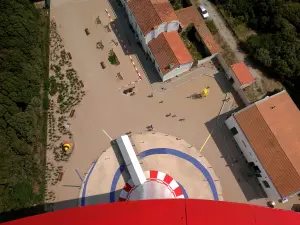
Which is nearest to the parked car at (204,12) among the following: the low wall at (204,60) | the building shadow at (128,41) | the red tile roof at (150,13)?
the red tile roof at (150,13)

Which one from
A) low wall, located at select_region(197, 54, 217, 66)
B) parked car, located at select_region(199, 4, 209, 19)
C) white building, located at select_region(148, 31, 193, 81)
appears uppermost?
parked car, located at select_region(199, 4, 209, 19)

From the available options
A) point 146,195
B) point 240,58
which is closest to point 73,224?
point 146,195

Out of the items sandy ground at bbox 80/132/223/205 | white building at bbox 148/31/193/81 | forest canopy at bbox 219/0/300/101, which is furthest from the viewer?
forest canopy at bbox 219/0/300/101

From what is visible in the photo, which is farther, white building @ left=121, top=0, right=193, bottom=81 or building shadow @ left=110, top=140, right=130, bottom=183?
white building @ left=121, top=0, right=193, bottom=81

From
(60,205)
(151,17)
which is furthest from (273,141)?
(60,205)

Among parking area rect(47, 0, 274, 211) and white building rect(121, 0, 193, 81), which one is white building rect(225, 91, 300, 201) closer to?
parking area rect(47, 0, 274, 211)

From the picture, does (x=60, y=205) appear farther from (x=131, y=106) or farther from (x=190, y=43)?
(x=190, y=43)

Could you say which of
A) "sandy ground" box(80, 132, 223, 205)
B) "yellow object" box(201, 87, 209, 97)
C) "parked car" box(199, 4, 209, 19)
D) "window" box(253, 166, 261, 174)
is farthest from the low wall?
"window" box(253, 166, 261, 174)

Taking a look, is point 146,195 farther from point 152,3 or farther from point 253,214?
point 152,3
